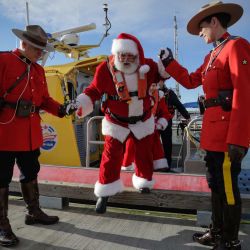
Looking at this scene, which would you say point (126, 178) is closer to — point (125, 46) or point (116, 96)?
point (116, 96)

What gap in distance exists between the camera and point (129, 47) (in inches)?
123

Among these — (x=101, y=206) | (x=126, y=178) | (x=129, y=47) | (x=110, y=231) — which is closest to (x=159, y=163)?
(x=126, y=178)

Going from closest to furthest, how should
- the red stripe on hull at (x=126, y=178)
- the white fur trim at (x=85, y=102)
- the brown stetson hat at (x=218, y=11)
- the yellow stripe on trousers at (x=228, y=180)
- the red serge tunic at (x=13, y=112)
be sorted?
1. the yellow stripe on trousers at (x=228, y=180)
2. the brown stetson hat at (x=218, y=11)
3. the red serge tunic at (x=13, y=112)
4. the white fur trim at (x=85, y=102)
5. the red stripe on hull at (x=126, y=178)

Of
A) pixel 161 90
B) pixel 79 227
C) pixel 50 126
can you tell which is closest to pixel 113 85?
pixel 79 227

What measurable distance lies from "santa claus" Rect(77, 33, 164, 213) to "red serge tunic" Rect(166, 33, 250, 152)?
0.72m

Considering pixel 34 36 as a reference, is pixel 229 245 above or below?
below

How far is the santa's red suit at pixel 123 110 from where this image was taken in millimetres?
3150

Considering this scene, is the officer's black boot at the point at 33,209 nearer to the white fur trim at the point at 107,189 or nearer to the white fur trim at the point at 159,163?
the white fur trim at the point at 107,189

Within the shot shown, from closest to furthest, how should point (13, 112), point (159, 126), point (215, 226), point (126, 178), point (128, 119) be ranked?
point (215, 226) < point (13, 112) < point (128, 119) < point (126, 178) < point (159, 126)

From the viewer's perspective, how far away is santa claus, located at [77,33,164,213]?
3145 mm

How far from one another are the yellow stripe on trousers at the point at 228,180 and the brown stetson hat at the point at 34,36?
6.22 feet

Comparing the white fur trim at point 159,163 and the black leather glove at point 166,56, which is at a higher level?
the black leather glove at point 166,56

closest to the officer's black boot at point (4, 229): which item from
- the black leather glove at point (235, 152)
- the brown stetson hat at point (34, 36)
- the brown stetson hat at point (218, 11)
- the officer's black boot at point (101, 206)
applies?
the officer's black boot at point (101, 206)

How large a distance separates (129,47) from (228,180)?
1.56 metres
